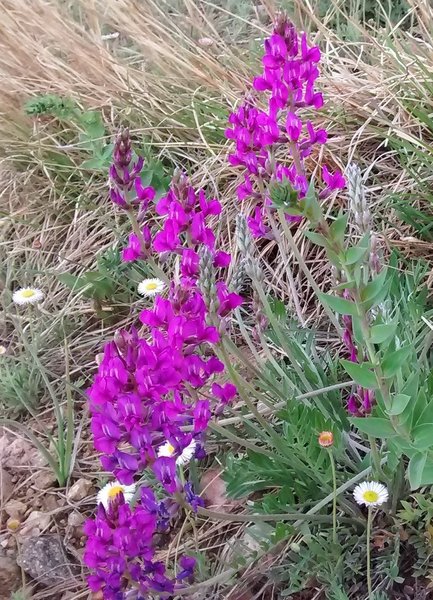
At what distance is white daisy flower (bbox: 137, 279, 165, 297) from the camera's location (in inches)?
85.1

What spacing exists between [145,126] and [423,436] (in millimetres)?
2037

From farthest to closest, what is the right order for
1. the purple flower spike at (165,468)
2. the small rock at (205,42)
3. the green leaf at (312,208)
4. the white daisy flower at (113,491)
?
the small rock at (205,42) < the white daisy flower at (113,491) < the purple flower spike at (165,468) < the green leaf at (312,208)

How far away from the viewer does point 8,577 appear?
1.71m

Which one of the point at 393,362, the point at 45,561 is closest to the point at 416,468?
the point at 393,362

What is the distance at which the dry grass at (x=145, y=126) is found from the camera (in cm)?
227

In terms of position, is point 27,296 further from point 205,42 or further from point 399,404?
point 399,404

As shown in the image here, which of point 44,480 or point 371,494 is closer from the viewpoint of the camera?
point 371,494

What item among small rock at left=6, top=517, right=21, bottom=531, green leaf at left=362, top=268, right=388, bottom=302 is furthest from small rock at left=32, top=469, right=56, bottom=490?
green leaf at left=362, top=268, right=388, bottom=302

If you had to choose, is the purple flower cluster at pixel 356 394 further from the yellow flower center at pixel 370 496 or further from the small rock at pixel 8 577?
the small rock at pixel 8 577

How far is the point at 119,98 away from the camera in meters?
2.95

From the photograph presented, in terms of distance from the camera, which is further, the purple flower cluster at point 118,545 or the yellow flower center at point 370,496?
the yellow flower center at point 370,496

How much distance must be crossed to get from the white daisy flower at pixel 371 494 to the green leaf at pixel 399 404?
1.16 feet

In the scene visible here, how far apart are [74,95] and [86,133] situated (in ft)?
1.41

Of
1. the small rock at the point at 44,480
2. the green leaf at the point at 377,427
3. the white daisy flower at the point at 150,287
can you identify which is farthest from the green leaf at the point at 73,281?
the green leaf at the point at 377,427
